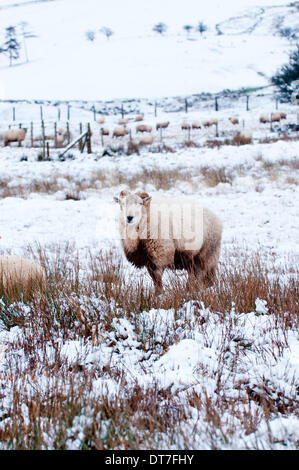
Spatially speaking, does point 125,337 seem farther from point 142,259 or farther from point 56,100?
point 56,100

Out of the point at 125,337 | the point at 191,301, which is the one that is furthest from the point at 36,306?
the point at 191,301

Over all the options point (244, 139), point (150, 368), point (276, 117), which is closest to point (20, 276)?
point (150, 368)

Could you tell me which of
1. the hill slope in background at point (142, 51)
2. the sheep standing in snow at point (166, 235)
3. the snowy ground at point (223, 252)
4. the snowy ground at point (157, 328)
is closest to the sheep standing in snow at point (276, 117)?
the snowy ground at point (157, 328)

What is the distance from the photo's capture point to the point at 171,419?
6.44 ft

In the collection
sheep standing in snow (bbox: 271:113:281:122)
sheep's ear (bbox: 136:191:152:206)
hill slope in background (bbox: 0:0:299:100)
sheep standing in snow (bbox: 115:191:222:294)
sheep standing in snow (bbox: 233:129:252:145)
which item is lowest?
sheep standing in snow (bbox: 115:191:222:294)

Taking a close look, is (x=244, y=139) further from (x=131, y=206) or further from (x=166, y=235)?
(x=131, y=206)

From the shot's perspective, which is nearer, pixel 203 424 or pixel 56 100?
pixel 203 424

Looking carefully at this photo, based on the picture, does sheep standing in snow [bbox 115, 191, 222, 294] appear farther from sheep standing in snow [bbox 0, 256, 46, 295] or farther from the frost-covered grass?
sheep standing in snow [bbox 0, 256, 46, 295]

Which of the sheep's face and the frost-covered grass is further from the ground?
the sheep's face

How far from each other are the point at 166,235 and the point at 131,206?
2.00ft

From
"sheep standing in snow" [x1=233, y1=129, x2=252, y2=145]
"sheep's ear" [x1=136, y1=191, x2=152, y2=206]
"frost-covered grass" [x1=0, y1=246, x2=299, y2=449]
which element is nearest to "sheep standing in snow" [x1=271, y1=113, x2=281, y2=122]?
"sheep standing in snow" [x1=233, y1=129, x2=252, y2=145]

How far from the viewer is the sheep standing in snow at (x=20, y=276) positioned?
3676 mm

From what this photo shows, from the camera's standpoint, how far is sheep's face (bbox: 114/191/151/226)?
4.54 metres

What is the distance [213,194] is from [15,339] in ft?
32.3
